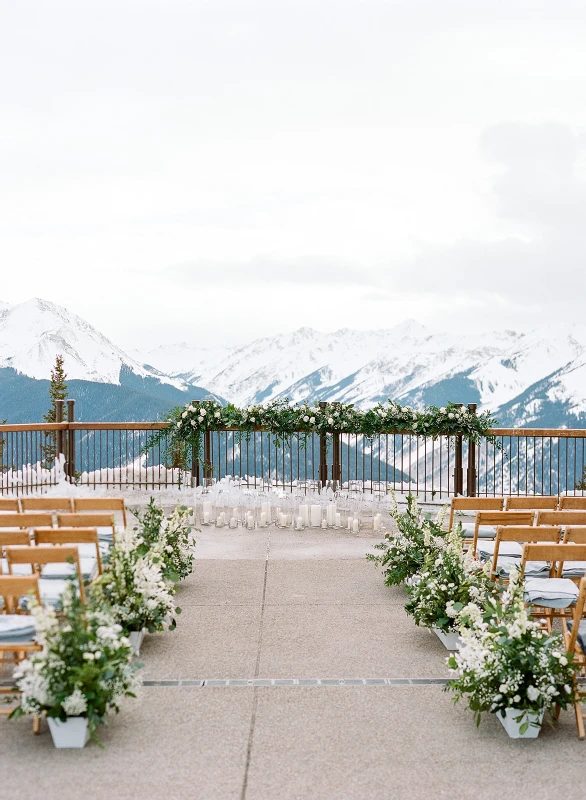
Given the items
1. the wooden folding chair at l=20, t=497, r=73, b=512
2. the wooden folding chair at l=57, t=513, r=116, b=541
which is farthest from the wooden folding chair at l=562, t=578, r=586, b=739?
the wooden folding chair at l=20, t=497, r=73, b=512

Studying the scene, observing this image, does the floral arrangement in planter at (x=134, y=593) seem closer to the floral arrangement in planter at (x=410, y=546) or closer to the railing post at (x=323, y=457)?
the floral arrangement in planter at (x=410, y=546)

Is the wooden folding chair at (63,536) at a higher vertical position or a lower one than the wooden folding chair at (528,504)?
higher

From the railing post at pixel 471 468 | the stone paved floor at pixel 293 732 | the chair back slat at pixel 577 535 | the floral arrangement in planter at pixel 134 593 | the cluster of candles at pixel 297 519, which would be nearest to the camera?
the stone paved floor at pixel 293 732

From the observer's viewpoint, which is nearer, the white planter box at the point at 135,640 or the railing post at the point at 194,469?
the white planter box at the point at 135,640

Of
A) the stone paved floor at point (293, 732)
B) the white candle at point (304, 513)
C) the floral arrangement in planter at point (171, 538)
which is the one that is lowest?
the stone paved floor at point (293, 732)

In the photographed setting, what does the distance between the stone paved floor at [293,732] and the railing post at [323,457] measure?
7.13 m

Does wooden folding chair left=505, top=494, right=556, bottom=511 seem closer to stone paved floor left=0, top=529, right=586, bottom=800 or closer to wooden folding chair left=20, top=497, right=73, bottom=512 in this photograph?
stone paved floor left=0, top=529, right=586, bottom=800

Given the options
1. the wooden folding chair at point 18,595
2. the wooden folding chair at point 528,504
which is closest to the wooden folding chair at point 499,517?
the wooden folding chair at point 528,504

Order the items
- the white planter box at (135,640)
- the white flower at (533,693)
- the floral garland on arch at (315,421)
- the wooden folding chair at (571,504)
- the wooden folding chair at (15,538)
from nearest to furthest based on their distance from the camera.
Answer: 1. the white flower at (533,693)
2. the white planter box at (135,640)
3. the wooden folding chair at (15,538)
4. the wooden folding chair at (571,504)
5. the floral garland on arch at (315,421)

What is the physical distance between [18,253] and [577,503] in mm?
104804

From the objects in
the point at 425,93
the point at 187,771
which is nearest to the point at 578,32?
the point at 425,93

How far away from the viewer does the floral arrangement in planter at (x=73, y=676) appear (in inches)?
173

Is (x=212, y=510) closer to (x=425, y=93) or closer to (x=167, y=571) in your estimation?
(x=167, y=571)

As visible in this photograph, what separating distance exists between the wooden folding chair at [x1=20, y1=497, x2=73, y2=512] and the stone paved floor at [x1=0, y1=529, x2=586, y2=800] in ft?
6.43
